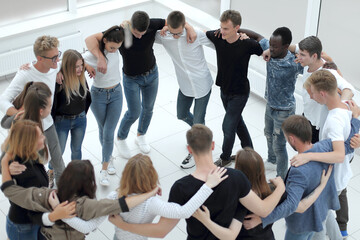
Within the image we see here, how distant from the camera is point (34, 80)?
394 centimetres

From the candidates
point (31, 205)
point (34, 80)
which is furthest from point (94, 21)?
point (31, 205)

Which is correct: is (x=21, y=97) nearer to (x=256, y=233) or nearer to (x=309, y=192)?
(x=256, y=233)

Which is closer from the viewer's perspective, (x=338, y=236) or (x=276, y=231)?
(x=338, y=236)

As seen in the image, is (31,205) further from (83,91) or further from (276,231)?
(276,231)

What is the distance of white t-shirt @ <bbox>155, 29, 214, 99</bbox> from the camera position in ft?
15.5

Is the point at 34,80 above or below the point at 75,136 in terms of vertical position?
above

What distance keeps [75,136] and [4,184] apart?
1397mm

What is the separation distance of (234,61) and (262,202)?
1936 millimetres

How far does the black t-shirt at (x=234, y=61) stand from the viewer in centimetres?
451

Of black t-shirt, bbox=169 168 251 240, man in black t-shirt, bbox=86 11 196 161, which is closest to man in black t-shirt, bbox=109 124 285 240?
black t-shirt, bbox=169 168 251 240

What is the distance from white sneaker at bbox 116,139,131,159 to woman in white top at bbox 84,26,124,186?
0.42 m

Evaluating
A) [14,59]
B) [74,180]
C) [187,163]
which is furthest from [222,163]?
[14,59]

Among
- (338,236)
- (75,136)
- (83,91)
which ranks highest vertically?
(83,91)

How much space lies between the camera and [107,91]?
452 centimetres
